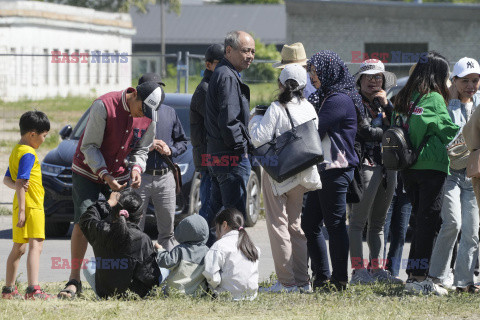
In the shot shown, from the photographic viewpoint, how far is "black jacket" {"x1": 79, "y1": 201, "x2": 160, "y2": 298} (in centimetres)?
723

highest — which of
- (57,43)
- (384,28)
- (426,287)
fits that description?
(57,43)

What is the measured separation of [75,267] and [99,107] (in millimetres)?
1393

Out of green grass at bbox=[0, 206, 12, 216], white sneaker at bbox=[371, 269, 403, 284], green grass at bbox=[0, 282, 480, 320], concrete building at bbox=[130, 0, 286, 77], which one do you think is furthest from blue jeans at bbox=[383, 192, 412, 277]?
concrete building at bbox=[130, 0, 286, 77]

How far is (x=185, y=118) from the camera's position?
12102 mm

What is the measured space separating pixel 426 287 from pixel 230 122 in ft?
7.09

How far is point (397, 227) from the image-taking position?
8.88m

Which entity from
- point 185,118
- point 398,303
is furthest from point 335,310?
point 185,118

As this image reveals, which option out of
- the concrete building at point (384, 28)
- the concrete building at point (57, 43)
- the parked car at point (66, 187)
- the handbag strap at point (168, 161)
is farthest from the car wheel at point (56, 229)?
the concrete building at point (384, 28)

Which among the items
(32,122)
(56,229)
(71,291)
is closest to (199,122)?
(32,122)

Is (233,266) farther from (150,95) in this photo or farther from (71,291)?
(150,95)

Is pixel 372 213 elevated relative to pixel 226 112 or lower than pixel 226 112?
lower

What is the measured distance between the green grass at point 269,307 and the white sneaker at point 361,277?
725 millimetres

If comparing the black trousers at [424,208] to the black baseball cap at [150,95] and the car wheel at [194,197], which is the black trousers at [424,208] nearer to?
the black baseball cap at [150,95]

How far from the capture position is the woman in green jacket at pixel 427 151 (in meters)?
7.36
